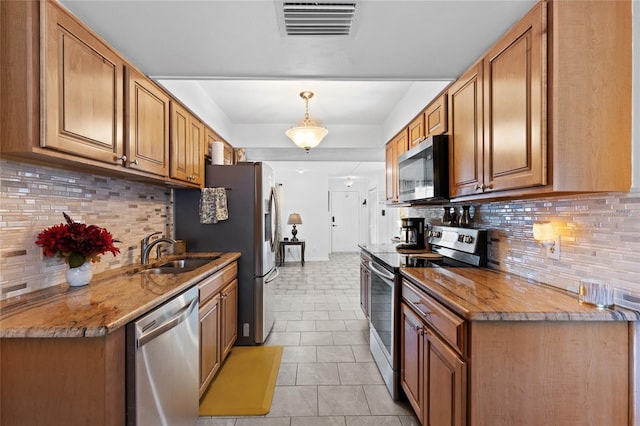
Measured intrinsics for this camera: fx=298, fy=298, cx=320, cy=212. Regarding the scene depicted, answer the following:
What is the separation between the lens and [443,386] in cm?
137

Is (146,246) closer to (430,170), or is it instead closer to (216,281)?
(216,281)

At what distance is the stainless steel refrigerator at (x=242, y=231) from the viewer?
289 centimetres

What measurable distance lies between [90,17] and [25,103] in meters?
0.56

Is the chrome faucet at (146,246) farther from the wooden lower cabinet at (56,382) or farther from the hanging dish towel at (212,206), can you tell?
the wooden lower cabinet at (56,382)

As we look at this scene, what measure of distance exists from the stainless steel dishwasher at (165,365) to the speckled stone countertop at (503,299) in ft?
4.33

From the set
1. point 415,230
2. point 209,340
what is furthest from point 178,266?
point 415,230

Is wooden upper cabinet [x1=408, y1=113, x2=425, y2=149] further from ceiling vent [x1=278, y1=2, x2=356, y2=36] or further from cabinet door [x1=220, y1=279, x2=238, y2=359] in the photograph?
cabinet door [x1=220, y1=279, x2=238, y2=359]

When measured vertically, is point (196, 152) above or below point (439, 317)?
A: above

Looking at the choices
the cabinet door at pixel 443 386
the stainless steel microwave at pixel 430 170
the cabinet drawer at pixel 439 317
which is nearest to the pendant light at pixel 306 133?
the stainless steel microwave at pixel 430 170

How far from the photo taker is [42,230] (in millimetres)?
1513

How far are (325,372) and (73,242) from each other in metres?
1.93

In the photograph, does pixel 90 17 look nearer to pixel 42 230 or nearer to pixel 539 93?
pixel 42 230

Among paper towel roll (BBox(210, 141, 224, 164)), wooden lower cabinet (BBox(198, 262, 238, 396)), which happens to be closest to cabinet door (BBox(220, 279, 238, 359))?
wooden lower cabinet (BBox(198, 262, 238, 396))

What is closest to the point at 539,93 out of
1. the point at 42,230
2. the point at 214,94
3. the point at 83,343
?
the point at 83,343
